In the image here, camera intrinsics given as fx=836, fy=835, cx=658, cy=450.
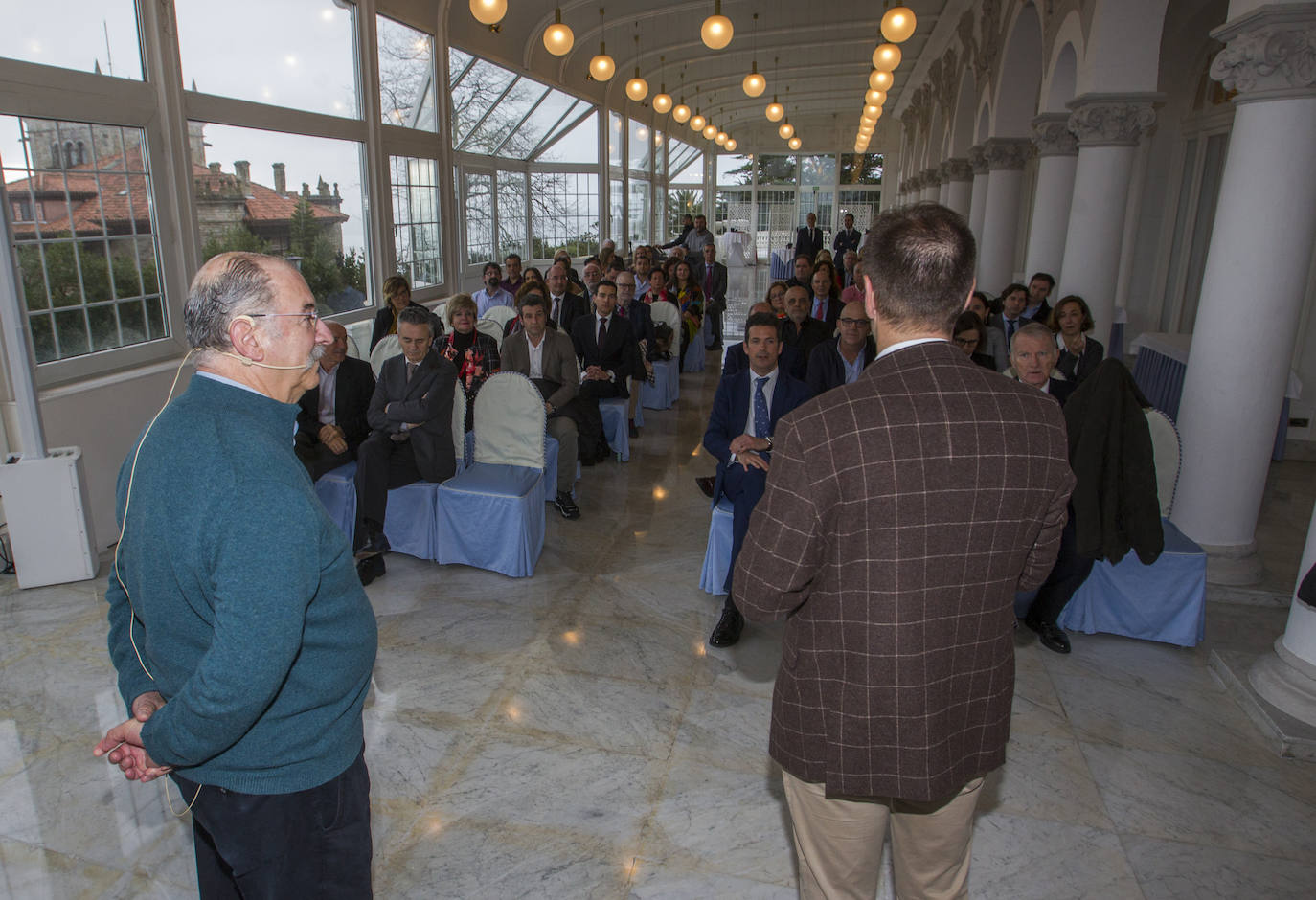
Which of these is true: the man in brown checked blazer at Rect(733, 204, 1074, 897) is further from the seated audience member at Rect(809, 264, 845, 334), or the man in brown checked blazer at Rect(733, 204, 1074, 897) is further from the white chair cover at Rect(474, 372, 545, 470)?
the seated audience member at Rect(809, 264, 845, 334)

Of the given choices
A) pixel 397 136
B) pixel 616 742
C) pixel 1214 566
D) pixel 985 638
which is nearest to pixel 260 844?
pixel 985 638

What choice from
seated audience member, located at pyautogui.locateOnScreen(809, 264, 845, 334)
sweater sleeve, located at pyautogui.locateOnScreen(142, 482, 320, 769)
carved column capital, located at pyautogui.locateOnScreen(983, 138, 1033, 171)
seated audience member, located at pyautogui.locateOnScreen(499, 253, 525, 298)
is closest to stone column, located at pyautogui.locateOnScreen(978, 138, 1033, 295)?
carved column capital, located at pyautogui.locateOnScreen(983, 138, 1033, 171)

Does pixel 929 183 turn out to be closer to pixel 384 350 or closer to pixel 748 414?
pixel 384 350

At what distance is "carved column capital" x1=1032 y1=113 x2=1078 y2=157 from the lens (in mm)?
7410

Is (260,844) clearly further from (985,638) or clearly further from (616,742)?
(616,742)

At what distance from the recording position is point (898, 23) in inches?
296

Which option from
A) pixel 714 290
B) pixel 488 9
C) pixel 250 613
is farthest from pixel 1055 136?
pixel 250 613

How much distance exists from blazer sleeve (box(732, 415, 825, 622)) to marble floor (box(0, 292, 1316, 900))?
1465mm

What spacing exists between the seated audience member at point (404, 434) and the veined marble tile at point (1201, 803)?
351 cm

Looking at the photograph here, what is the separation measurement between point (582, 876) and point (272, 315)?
78.2 inches

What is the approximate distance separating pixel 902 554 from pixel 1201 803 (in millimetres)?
2389

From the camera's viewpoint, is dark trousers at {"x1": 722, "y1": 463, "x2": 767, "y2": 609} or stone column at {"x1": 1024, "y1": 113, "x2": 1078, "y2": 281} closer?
dark trousers at {"x1": 722, "y1": 463, "x2": 767, "y2": 609}

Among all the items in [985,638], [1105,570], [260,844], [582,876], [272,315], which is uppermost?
[272,315]

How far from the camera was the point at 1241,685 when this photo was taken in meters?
3.63
